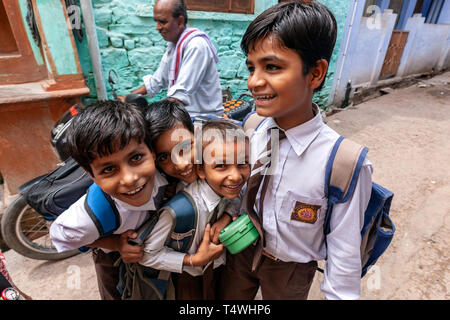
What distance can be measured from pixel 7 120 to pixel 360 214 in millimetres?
2973

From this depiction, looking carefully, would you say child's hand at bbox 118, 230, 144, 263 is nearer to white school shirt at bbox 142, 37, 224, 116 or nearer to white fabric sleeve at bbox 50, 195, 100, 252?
white fabric sleeve at bbox 50, 195, 100, 252

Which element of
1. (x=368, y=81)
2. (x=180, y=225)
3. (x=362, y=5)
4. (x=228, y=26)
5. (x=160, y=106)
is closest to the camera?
(x=180, y=225)

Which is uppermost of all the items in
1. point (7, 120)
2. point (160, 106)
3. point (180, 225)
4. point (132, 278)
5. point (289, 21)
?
point (289, 21)

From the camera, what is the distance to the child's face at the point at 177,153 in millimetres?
1107

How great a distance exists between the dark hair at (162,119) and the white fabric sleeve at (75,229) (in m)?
0.39

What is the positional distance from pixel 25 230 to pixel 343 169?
2752mm

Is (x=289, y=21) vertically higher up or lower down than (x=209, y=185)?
higher up

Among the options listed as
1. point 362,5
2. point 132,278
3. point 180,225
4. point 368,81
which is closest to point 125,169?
point 180,225

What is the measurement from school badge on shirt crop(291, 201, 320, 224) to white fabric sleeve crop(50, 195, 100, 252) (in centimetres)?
80

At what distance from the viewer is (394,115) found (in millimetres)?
5320

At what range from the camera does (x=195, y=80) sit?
190cm

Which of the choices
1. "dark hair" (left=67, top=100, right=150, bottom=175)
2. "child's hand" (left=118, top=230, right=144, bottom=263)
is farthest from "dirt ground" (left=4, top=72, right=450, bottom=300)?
"dark hair" (left=67, top=100, right=150, bottom=175)

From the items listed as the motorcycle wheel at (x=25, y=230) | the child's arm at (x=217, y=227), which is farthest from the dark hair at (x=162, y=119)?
the motorcycle wheel at (x=25, y=230)
